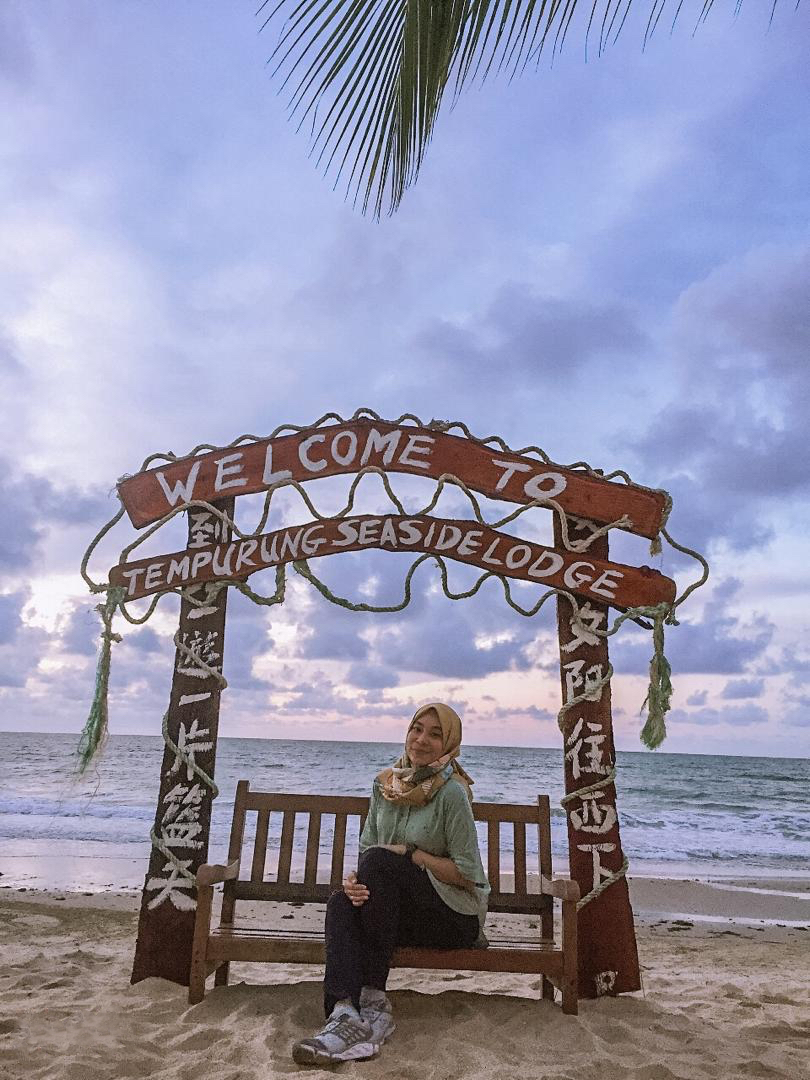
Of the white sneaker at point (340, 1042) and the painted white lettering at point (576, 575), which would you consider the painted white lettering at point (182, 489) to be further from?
the white sneaker at point (340, 1042)

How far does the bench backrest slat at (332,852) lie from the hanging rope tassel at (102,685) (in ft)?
2.82

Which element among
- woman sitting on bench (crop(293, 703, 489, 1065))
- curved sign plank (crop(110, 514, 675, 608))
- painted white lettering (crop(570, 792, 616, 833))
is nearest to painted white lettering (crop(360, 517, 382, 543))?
curved sign plank (crop(110, 514, 675, 608))

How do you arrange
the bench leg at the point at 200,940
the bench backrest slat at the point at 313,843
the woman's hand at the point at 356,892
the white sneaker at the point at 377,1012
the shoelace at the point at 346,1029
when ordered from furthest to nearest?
the bench backrest slat at the point at 313,843, the bench leg at the point at 200,940, the woman's hand at the point at 356,892, the white sneaker at the point at 377,1012, the shoelace at the point at 346,1029

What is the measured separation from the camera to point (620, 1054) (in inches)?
120

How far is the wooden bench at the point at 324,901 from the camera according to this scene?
3381mm

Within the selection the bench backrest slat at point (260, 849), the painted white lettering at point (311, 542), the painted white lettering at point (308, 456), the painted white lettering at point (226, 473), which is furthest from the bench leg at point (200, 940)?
the painted white lettering at point (308, 456)

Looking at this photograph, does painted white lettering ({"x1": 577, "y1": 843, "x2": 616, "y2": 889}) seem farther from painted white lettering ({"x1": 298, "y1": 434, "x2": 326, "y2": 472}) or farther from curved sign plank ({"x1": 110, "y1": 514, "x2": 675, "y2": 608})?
painted white lettering ({"x1": 298, "y1": 434, "x2": 326, "y2": 472})

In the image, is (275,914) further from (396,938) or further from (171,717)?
(396,938)

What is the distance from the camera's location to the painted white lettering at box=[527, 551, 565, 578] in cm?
424

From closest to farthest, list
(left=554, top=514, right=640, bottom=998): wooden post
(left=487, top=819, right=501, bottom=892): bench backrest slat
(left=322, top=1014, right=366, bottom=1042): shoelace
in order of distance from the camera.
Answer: (left=322, top=1014, right=366, bottom=1042): shoelace → (left=554, top=514, right=640, bottom=998): wooden post → (left=487, top=819, right=501, bottom=892): bench backrest slat

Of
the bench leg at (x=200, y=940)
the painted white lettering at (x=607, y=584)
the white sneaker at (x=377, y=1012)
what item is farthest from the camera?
the painted white lettering at (x=607, y=584)

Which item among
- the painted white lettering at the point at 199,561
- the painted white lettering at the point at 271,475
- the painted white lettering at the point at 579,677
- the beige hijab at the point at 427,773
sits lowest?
the beige hijab at the point at 427,773

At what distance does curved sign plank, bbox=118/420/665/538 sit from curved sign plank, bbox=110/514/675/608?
28 centimetres

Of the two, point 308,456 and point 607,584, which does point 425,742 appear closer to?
point 607,584
